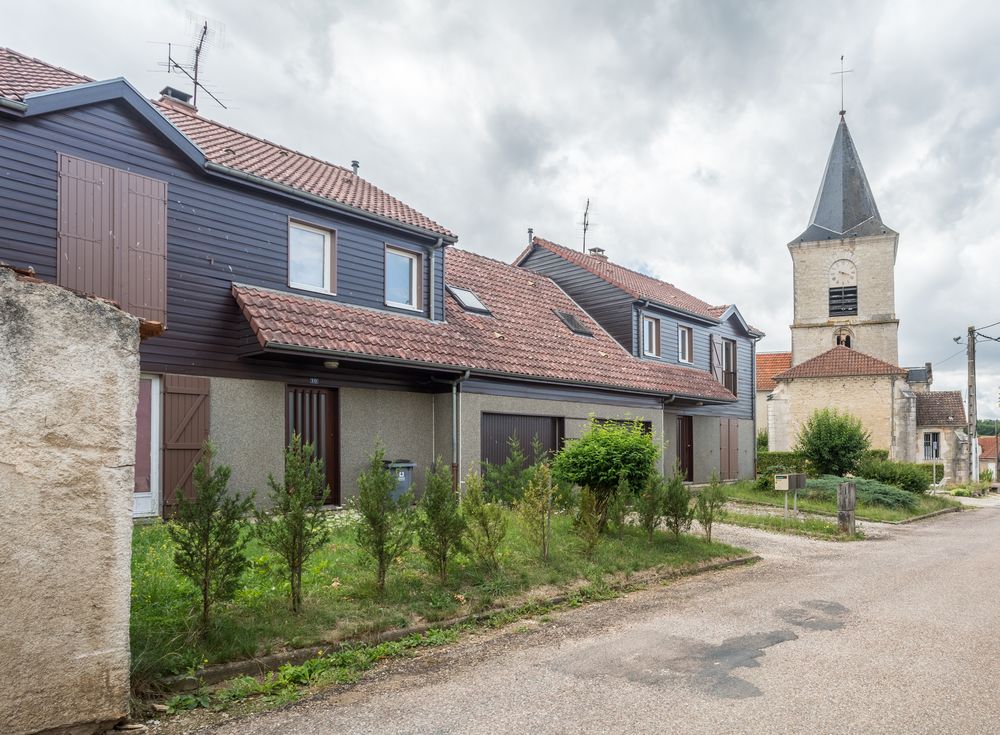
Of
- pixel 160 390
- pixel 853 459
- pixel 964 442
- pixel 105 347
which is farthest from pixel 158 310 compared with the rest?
pixel 964 442

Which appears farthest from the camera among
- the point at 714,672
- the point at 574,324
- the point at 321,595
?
the point at 574,324

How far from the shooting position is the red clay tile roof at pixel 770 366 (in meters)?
49.1

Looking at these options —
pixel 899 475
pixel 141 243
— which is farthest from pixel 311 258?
pixel 899 475

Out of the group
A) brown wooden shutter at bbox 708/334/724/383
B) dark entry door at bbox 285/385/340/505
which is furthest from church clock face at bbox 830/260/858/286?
dark entry door at bbox 285/385/340/505

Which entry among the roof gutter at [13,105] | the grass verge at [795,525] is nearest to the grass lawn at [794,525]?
the grass verge at [795,525]

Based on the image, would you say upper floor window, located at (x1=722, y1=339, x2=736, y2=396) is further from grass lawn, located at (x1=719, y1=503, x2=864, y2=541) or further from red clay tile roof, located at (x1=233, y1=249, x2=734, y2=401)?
grass lawn, located at (x1=719, y1=503, x2=864, y2=541)

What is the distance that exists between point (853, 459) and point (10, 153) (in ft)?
78.3

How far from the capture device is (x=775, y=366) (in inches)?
1999

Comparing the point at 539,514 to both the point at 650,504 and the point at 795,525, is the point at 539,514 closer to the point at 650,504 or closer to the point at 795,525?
the point at 650,504

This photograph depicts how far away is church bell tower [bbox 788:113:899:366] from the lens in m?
46.4

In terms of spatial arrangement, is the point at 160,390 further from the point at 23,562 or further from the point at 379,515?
the point at 23,562

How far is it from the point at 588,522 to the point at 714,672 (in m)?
4.10

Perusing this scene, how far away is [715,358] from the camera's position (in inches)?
1005

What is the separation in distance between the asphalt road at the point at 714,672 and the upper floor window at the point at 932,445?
36674mm
